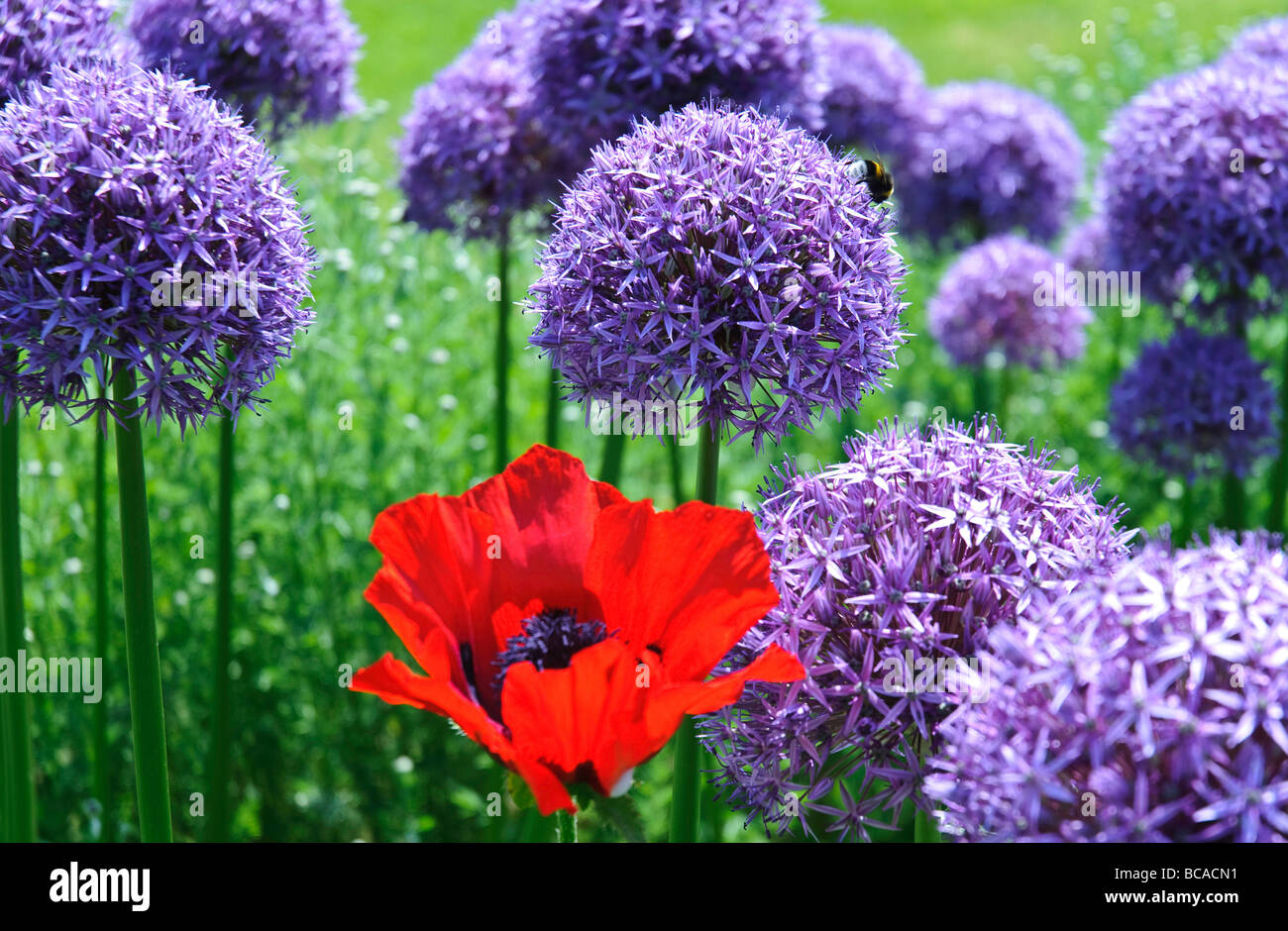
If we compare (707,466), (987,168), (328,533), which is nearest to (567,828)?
(707,466)

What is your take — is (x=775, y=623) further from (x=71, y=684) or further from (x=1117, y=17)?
(x=1117, y=17)

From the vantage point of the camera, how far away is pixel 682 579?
76.2 inches

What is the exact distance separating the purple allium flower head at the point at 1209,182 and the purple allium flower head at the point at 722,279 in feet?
7.50

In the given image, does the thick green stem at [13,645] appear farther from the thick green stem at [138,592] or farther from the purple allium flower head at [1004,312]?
the purple allium flower head at [1004,312]

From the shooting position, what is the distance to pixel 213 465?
18.1 ft

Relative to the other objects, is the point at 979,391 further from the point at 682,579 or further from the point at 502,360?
the point at 682,579

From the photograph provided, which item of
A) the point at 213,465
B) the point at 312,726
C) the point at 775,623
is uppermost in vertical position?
the point at 213,465

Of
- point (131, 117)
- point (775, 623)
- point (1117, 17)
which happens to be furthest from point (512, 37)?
point (1117, 17)

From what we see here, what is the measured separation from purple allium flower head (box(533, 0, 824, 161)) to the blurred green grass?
118cm

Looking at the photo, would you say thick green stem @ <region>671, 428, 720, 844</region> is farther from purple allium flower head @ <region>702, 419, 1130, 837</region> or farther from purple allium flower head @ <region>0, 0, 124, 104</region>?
purple allium flower head @ <region>0, 0, 124, 104</region>

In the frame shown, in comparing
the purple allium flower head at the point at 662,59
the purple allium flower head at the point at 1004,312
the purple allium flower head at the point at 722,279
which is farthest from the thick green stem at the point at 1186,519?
the purple allium flower head at the point at 722,279
